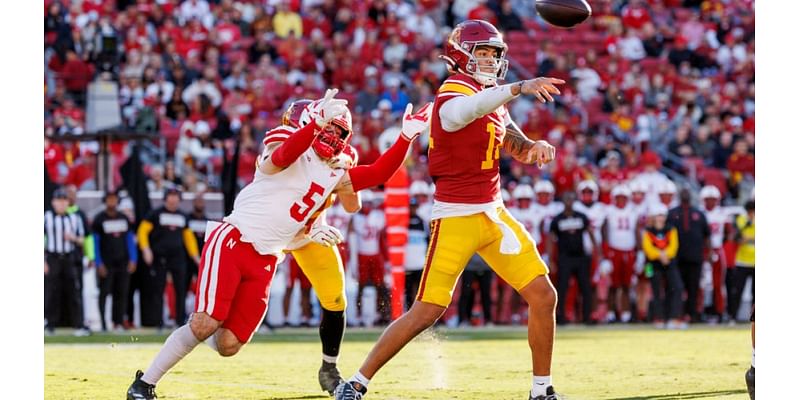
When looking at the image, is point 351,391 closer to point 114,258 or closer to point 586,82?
point 114,258

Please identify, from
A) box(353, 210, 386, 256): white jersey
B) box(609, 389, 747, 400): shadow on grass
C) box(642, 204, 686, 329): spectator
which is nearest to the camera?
box(609, 389, 747, 400): shadow on grass

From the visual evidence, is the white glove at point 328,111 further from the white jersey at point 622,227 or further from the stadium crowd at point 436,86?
the white jersey at point 622,227

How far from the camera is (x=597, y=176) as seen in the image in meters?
16.9

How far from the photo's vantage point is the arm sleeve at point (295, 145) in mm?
6781

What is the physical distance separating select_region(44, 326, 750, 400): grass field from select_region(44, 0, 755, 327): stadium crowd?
2504 mm

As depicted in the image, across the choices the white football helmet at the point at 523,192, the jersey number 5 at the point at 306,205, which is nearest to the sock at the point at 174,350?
the jersey number 5 at the point at 306,205

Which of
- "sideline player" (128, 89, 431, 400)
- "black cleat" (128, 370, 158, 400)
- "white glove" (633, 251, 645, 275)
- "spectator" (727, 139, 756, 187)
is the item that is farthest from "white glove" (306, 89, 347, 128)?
"spectator" (727, 139, 756, 187)

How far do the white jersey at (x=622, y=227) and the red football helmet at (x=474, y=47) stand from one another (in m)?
8.99

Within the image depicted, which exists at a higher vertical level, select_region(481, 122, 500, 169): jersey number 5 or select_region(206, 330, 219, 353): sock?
select_region(481, 122, 500, 169): jersey number 5

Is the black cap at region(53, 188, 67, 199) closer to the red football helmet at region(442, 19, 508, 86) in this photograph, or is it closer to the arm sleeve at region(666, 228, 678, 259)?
the arm sleeve at region(666, 228, 678, 259)

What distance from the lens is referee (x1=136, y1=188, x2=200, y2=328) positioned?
1413 centimetres
